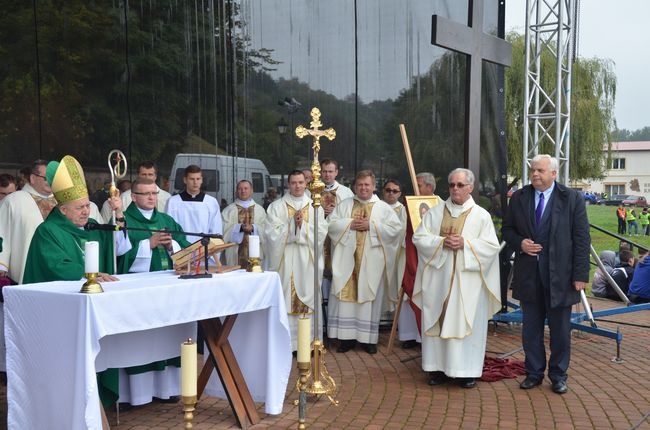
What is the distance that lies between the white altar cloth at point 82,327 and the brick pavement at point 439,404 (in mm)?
828

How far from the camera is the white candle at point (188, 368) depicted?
3.25 metres

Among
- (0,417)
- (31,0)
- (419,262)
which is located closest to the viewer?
(0,417)

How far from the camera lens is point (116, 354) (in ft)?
15.4

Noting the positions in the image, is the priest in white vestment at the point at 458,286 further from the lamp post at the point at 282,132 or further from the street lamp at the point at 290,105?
the street lamp at the point at 290,105

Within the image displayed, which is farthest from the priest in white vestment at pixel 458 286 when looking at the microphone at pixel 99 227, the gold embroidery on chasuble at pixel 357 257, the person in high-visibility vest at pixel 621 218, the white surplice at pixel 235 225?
the person in high-visibility vest at pixel 621 218

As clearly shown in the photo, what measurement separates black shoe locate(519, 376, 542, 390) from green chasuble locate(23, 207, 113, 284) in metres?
3.66

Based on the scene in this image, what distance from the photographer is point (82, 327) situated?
3.84 metres

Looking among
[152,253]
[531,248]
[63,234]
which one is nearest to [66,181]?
[63,234]

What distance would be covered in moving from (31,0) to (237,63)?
102 inches

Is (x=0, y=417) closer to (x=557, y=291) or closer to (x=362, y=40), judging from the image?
(x=557, y=291)

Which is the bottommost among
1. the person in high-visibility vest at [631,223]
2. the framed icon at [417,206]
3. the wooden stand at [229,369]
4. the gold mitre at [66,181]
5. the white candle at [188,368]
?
the person in high-visibility vest at [631,223]

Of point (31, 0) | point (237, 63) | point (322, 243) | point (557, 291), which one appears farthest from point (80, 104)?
point (557, 291)

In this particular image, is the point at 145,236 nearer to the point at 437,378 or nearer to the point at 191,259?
the point at 191,259

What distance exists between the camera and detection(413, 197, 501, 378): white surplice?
19.7 feet
